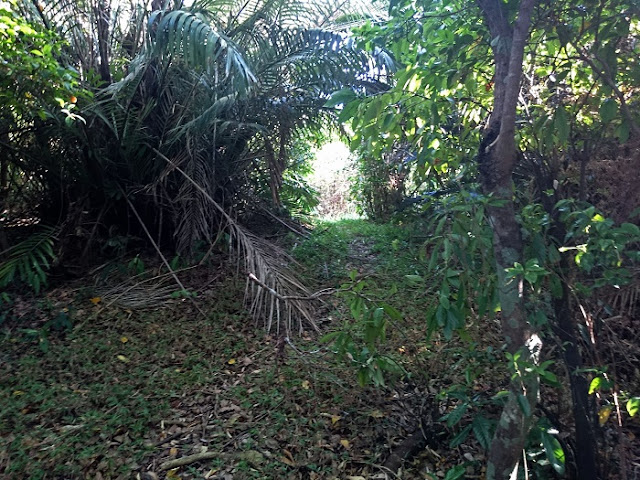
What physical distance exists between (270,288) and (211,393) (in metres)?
0.93

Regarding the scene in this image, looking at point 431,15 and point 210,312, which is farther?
point 210,312

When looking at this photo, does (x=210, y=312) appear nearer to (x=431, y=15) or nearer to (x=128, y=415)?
(x=128, y=415)

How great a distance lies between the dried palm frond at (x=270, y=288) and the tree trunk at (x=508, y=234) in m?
1.96

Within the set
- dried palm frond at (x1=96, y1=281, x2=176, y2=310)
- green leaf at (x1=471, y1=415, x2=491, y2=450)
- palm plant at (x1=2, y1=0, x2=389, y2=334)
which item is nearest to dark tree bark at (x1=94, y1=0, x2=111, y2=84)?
palm plant at (x1=2, y1=0, x2=389, y2=334)

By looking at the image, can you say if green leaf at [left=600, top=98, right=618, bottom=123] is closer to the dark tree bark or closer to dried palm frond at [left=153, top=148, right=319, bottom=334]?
dried palm frond at [left=153, top=148, right=319, bottom=334]

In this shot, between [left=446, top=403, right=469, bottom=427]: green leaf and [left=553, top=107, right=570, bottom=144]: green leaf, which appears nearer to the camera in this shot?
[left=553, top=107, right=570, bottom=144]: green leaf

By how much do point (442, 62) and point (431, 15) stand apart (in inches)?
10.0

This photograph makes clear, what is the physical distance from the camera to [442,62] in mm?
2623

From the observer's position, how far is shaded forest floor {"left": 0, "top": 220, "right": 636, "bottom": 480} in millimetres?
2844

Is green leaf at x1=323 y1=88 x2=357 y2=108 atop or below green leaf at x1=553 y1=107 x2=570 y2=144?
atop

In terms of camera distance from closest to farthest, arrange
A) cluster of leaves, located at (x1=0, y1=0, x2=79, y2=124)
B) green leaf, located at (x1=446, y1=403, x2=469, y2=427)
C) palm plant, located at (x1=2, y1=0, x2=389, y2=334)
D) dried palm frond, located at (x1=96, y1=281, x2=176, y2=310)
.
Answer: green leaf, located at (x1=446, y1=403, x2=469, y2=427)
cluster of leaves, located at (x1=0, y1=0, x2=79, y2=124)
dried palm frond, located at (x1=96, y1=281, x2=176, y2=310)
palm plant, located at (x1=2, y1=0, x2=389, y2=334)

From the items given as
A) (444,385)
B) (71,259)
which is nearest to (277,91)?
(71,259)

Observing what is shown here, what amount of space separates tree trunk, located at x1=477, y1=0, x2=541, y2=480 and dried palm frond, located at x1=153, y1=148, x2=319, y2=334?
6.41ft

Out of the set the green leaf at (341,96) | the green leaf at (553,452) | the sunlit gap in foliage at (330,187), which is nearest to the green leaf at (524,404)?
the green leaf at (553,452)
